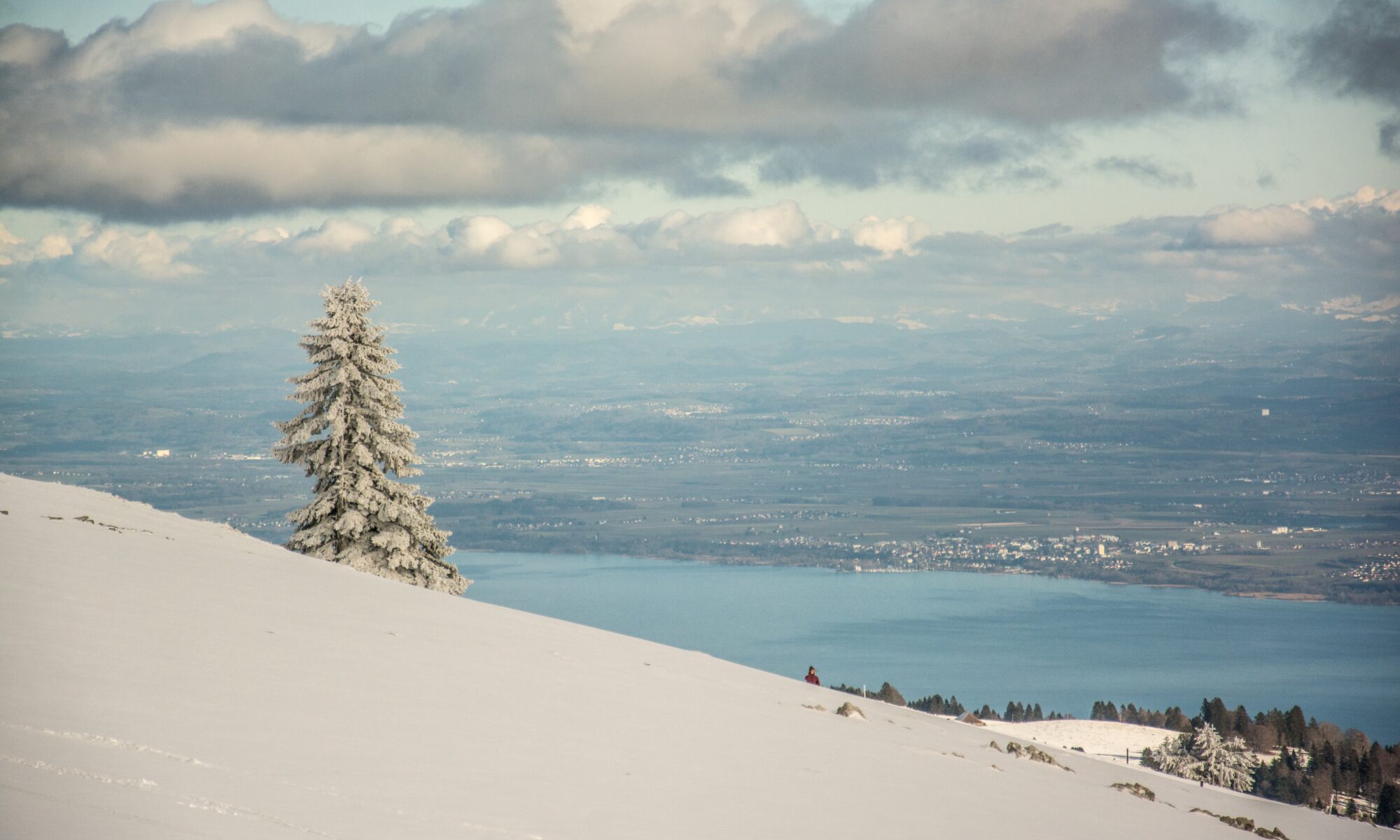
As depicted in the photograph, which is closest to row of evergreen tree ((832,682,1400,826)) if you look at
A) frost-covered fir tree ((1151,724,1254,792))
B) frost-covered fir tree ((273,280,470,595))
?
frost-covered fir tree ((1151,724,1254,792))

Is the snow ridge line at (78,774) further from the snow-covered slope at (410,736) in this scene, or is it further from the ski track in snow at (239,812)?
the ski track in snow at (239,812)

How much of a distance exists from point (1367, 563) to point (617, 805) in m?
179

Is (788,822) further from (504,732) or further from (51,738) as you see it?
(51,738)

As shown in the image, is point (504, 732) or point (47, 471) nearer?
point (504, 732)

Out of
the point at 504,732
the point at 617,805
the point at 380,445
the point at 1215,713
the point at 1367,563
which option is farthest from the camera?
the point at 1367,563

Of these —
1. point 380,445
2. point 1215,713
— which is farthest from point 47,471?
point 380,445

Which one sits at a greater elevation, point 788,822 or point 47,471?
point 47,471

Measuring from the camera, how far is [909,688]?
8612 centimetres

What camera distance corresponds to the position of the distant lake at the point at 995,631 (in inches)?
3652

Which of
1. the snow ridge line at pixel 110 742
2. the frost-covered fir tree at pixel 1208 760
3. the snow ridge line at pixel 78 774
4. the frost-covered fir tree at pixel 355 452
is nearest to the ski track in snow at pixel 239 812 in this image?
the snow ridge line at pixel 78 774

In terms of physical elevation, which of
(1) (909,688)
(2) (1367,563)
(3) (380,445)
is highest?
(2) (1367,563)

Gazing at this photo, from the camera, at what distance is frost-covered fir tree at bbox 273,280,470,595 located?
825 inches

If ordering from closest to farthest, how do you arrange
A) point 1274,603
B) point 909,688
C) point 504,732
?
point 504,732 → point 909,688 → point 1274,603

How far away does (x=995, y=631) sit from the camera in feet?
386
